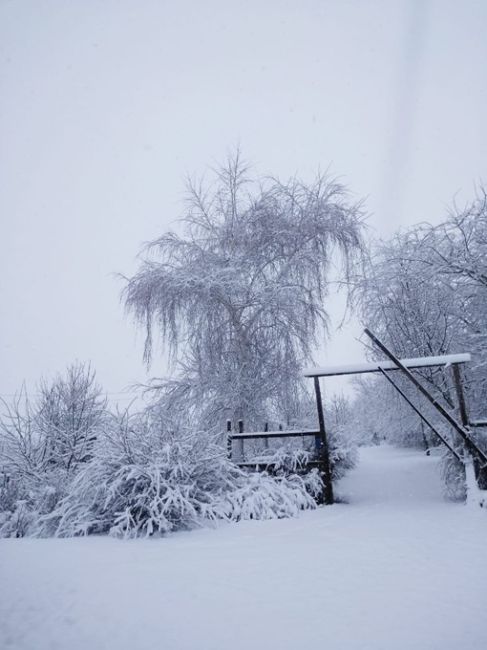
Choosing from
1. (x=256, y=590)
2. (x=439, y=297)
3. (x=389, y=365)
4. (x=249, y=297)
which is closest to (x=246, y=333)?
(x=249, y=297)

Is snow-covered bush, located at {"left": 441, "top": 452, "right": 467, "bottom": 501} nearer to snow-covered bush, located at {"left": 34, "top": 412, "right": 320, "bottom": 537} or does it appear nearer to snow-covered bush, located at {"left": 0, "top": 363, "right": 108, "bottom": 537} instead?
snow-covered bush, located at {"left": 34, "top": 412, "right": 320, "bottom": 537}

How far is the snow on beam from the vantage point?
4801 mm

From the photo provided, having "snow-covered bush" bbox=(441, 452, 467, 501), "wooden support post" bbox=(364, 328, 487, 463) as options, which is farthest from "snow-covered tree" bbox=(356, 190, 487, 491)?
"wooden support post" bbox=(364, 328, 487, 463)

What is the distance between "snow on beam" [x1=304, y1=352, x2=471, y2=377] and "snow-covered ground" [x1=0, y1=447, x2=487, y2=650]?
1907 millimetres

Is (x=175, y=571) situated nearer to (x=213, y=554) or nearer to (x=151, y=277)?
(x=213, y=554)

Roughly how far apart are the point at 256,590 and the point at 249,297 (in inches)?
245

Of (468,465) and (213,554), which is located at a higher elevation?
(468,465)

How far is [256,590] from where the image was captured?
2.25m

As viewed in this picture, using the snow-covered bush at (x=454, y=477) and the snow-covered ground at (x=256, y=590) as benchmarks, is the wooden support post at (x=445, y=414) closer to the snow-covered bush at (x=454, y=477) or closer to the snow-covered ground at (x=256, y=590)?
the snow-covered bush at (x=454, y=477)

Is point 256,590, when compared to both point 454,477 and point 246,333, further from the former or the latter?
point 246,333

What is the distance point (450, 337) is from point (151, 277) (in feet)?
20.9

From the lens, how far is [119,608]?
6.75 feet

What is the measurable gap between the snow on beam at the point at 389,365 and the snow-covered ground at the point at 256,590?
1907mm

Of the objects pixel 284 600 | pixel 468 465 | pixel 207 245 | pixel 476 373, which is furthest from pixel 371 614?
pixel 207 245
